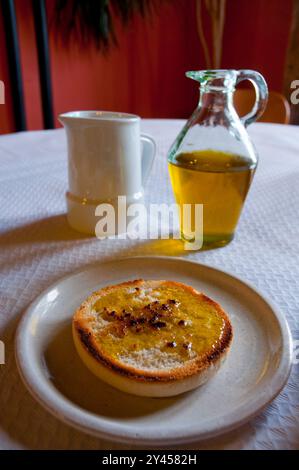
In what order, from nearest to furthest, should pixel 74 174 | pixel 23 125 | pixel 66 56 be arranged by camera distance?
pixel 74 174 → pixel 23 125 → pixel 66 56

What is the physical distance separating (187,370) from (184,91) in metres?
3.07

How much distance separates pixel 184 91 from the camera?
3.08 meters

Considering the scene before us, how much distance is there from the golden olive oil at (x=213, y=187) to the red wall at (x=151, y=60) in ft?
6.12

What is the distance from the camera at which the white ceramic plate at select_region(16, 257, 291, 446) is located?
0.25m

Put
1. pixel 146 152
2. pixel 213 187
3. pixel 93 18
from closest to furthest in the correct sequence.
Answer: pixel 213 187 → pixel 146 152 → pixel 93 18

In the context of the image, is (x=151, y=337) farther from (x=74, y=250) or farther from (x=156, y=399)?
(x=74, y=250)

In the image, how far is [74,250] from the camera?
0.53 meters

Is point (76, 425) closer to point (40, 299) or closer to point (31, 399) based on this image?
point (31, 399)

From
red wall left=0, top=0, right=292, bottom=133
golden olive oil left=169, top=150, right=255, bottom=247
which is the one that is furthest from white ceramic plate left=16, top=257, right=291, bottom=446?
red wall left=0, top=0, right=292, bottom=133

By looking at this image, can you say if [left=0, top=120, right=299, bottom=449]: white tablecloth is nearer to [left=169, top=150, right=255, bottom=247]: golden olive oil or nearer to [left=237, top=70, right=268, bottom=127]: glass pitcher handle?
[left=169, top=150, right=255, bottom=247]: golden olive oil

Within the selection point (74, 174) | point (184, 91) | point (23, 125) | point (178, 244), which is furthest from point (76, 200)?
point (184, 91)

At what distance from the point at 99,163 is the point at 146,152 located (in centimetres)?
11

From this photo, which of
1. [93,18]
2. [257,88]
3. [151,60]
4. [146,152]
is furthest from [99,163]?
[151,60]

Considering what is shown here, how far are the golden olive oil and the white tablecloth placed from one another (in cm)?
3
